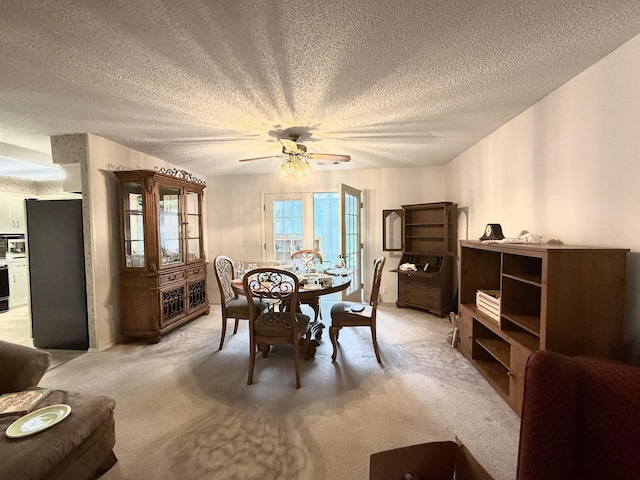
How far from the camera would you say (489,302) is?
8.18 feet

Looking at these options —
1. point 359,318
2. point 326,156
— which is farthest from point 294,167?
point 359,318

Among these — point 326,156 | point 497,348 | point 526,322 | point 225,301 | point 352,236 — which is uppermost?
point 326,156

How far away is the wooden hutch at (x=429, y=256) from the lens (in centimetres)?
422

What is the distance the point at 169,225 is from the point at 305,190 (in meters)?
2.27

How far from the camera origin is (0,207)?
16.9ft

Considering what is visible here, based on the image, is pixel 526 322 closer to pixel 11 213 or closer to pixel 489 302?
pixel 489 302

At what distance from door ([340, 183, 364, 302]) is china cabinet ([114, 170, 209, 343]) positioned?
2207 mm

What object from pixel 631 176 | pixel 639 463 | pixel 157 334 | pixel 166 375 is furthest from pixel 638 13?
pixel 157 334

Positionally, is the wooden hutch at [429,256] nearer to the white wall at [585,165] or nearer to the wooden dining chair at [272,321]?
the white wall at [585,165]

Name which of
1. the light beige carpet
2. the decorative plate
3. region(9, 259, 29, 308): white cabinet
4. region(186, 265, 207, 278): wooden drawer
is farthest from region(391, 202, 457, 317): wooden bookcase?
region(9, 259, 29, 308): white cabinet

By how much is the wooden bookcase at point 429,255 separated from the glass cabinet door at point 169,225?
3.17 meters

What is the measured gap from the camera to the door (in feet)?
12.9

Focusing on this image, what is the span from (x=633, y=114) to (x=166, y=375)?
380 cm

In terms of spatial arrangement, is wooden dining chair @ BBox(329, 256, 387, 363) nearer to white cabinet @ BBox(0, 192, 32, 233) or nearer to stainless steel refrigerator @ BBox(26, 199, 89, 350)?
stainless steel refrigerator @ BBox(26, 199, 89, 350)
